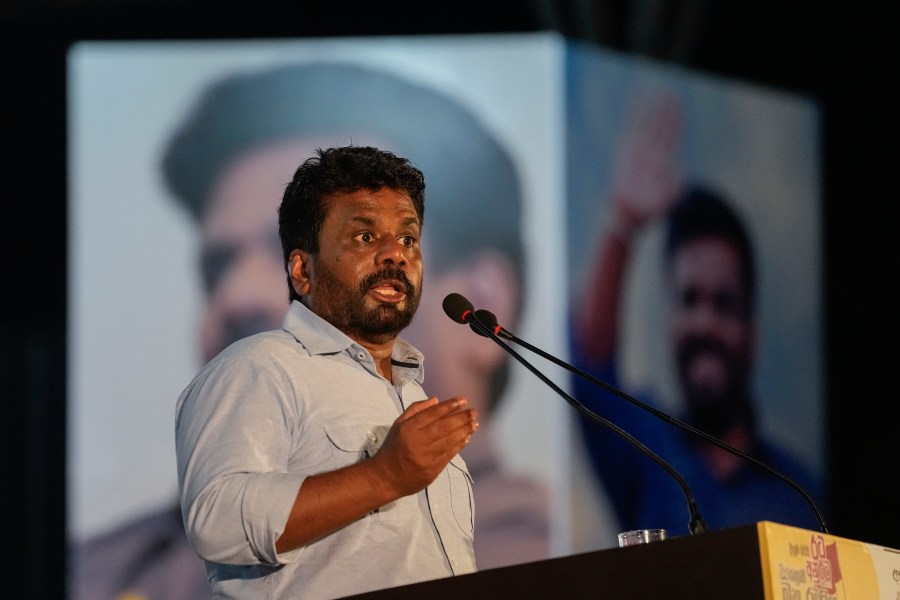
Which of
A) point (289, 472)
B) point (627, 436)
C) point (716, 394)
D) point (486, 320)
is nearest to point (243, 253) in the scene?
point (716, 394)

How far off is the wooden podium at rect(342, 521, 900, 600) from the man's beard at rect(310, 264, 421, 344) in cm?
62

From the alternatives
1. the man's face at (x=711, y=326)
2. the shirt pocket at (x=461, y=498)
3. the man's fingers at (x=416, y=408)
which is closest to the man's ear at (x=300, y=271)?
the shirt pocket at (x=461, y=498)

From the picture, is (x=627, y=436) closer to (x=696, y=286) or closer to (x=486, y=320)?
(x=486, y=320)

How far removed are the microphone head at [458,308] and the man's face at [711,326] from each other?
3.21 m

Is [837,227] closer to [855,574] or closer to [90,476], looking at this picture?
[90,476]

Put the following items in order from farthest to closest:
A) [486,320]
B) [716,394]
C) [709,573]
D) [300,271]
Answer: [716,394] → [300,271] → [486,320] → [709,573]

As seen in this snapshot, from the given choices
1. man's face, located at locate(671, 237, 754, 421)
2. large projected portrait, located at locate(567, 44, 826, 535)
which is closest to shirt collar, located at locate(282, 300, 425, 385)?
large projected portrait, located at locate(567, 44, 826, 535)

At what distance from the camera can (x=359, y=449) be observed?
83.6 inches

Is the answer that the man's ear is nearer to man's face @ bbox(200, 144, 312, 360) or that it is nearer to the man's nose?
the man's nose

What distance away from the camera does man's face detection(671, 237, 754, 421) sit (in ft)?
17.8

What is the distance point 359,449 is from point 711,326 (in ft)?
11.8

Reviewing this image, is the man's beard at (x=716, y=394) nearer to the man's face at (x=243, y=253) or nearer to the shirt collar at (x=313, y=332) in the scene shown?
the man's face at (x=243, y=253)

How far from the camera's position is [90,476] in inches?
190

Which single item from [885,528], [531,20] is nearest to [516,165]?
[531,20]
